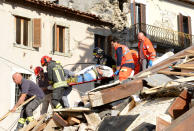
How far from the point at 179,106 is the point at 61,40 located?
13867 mm

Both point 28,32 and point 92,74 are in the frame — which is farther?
point 28,32

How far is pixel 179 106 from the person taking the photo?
480 centimetres

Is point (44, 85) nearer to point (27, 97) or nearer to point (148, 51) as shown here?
point (27, 97)

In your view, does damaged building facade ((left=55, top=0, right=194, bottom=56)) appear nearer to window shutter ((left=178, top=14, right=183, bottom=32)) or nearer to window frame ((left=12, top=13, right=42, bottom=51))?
window shutter ((left=178, top=14, right=183, bottom=32))

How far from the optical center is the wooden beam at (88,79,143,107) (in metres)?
6.02

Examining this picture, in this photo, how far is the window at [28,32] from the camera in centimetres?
1656

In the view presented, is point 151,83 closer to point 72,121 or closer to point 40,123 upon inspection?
point 72,121

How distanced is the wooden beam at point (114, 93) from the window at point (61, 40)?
11.7 meters

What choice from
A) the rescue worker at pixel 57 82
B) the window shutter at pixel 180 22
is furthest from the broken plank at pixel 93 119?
the window shutter at pixel 180 22

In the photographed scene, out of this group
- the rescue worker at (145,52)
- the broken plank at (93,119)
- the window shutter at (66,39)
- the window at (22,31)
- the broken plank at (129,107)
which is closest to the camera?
the broken plank at (129,107)

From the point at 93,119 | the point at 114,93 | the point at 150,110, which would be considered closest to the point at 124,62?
the point at 114,93

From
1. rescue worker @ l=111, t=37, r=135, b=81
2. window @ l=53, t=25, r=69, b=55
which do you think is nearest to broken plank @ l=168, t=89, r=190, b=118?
rescue worker @ l=111, t=37, r=135, b=81

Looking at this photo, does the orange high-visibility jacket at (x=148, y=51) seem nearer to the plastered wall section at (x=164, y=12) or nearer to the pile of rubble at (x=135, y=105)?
the pile of rubble at (x=135, y=105)

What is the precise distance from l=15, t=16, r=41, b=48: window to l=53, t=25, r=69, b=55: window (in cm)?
110
